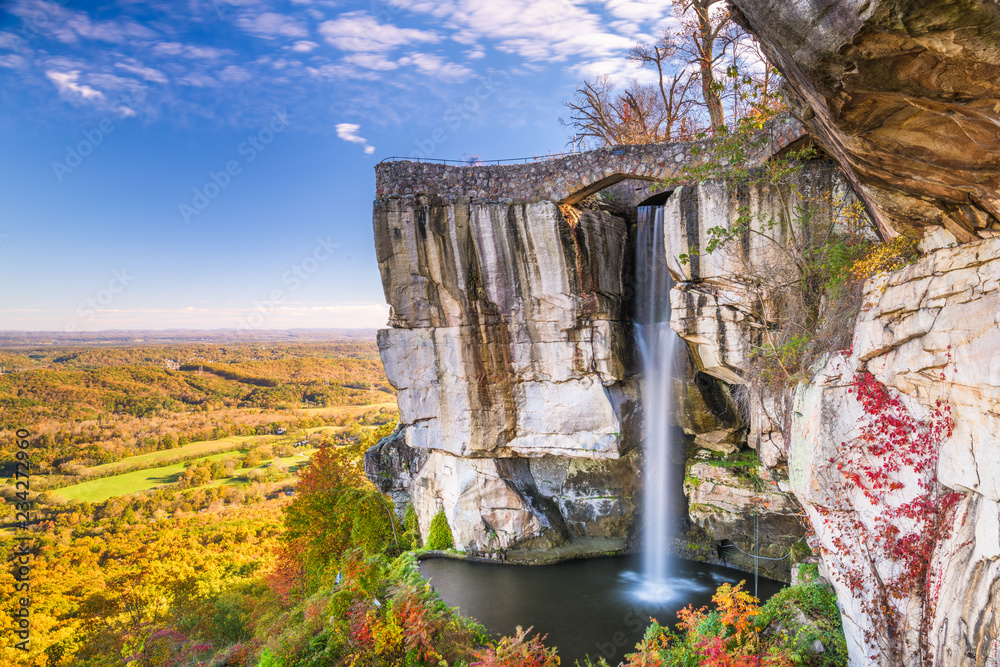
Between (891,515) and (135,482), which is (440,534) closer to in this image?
(891,515)

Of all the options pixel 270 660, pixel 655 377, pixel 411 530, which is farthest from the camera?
pixel 411 530

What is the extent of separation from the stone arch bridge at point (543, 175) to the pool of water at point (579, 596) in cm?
1073

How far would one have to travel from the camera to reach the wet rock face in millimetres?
3170

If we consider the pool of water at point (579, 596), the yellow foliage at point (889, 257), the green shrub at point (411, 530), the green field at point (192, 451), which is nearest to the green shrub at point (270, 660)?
the pool of water at point (579, 596)

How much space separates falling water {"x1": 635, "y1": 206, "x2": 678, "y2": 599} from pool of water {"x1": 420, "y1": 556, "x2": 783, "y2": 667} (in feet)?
2.85

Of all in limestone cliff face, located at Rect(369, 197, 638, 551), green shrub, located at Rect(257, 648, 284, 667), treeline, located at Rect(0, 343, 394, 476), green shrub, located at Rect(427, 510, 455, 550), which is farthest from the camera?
treeline, located at Rect(0, 343, 394, 476)

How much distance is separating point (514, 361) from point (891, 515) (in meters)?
9.62

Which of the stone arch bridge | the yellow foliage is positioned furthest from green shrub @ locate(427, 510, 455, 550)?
the yellow foliage

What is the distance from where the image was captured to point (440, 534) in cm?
1562

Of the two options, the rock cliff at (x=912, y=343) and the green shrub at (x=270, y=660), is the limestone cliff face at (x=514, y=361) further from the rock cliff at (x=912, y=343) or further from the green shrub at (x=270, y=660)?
the rock cliff at (x=912, y=343)

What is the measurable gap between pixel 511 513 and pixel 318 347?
78566mm

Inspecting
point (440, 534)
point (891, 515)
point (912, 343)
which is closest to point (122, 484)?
point (440, 534)

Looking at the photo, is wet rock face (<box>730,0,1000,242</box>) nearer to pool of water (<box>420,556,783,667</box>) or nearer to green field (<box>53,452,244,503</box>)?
pool of water (<box>420,556,783,667</box>)

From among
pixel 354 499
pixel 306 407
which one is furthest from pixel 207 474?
pixel 354 499
